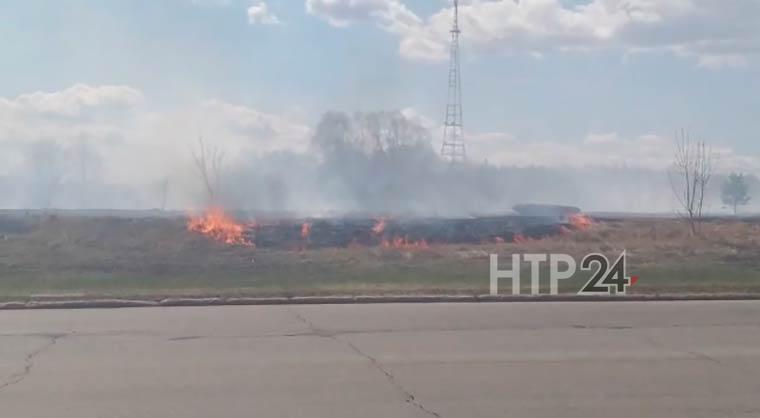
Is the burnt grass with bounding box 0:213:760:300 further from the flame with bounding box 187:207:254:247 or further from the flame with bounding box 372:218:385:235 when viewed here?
the flame with bounding box 372:218:385:235

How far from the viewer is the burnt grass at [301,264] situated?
16234 millimetres

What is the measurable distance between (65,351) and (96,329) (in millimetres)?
1688

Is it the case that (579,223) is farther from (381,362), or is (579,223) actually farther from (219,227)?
(381,362)

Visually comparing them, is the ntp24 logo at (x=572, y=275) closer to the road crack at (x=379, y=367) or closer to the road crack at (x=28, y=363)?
the road crack at (x=379, y=367)

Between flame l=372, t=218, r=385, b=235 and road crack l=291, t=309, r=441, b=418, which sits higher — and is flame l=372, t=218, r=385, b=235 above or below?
above

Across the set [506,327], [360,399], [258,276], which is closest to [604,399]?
[360,399]

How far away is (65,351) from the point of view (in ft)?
29.7

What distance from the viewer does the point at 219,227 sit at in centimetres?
3416

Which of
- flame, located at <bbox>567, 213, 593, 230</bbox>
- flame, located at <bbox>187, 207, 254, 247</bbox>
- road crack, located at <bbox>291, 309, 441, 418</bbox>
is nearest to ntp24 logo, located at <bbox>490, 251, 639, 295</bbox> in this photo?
road crack, located at <bbox>291, 309, 441, 418</bbox>

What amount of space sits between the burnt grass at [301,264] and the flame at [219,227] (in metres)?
0.66

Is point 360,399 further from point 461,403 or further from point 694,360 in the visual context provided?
point 694,360

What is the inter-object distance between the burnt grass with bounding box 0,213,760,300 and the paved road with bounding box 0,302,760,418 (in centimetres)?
324

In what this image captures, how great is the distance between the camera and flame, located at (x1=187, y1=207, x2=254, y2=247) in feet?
104

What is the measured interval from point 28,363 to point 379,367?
139 inches
